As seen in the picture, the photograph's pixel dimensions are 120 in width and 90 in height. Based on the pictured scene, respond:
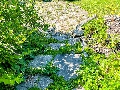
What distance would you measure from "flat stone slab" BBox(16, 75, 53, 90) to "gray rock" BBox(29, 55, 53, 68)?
80 centimetres

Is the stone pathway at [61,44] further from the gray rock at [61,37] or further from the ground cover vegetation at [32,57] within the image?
the ground cover vegetation at [32,57]

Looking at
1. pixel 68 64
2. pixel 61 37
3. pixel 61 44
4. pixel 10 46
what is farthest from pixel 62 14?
pixel 10 46

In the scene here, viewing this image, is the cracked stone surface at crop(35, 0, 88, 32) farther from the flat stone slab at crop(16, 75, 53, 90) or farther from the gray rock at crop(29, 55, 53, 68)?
the flat stone slab at crop(16, 75, 53, 90)

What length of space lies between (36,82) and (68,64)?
1.72 metres

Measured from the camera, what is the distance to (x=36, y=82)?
11.3 m

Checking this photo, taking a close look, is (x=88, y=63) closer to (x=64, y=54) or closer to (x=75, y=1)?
(x=64, y=54)

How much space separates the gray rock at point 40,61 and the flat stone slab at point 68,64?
283 mm

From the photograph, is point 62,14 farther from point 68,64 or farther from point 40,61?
point 68,64

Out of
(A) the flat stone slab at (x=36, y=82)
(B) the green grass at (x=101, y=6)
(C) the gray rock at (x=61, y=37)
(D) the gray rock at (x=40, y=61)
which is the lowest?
(A) the flat stone slab at (x=36, y=82)

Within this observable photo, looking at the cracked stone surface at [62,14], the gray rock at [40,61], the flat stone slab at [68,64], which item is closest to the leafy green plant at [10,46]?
the gray rock at [40,61]

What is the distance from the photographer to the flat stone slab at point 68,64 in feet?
38.8

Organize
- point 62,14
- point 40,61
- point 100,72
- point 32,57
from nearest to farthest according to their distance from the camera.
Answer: point 100,72, point 40,61, point 32,57, point 62,14

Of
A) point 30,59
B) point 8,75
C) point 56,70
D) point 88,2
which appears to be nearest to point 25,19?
point 30,59

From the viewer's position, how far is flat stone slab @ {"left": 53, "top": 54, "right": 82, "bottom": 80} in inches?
466
